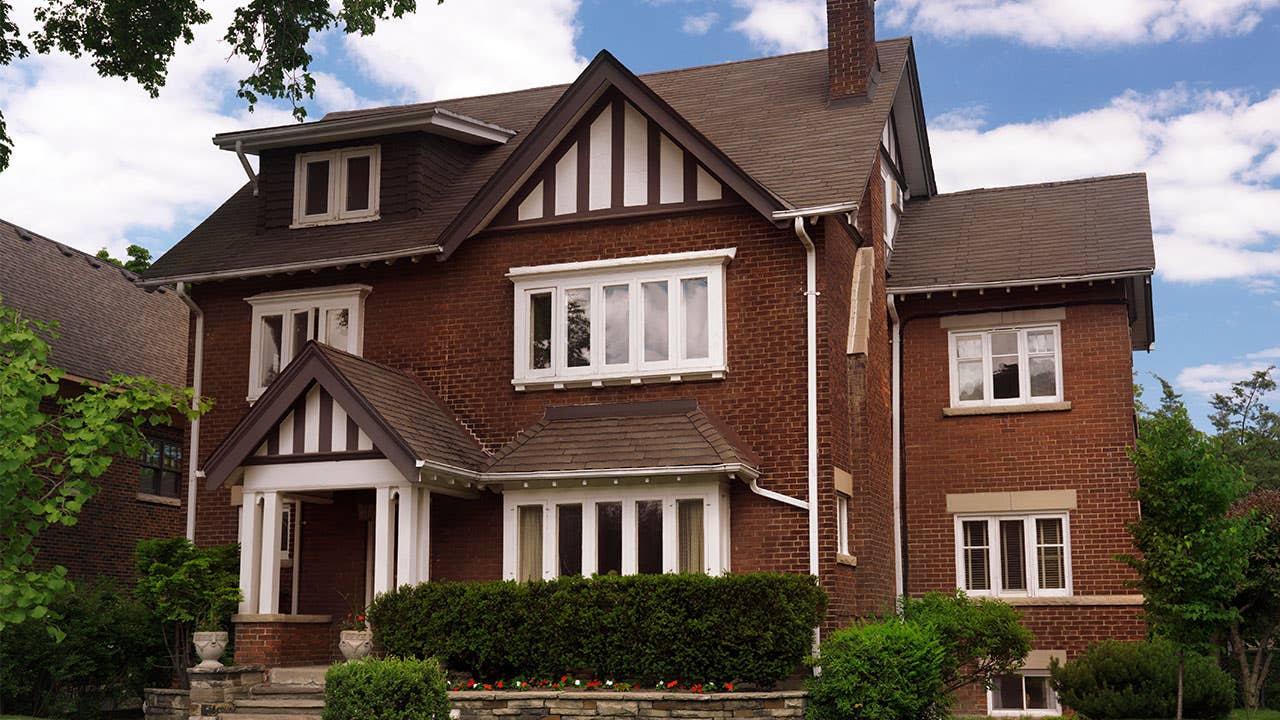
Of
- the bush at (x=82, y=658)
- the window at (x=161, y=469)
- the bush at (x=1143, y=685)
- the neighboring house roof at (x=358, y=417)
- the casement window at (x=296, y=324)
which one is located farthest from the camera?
the window at (x=161, y=469)

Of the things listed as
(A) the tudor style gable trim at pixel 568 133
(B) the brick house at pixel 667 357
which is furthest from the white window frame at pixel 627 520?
(A) the tudor style gable trim at pixel 568 133

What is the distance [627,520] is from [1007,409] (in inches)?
285

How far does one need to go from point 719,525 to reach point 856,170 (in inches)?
220

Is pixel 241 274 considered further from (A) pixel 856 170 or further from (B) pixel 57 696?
(A) pixel 856 170

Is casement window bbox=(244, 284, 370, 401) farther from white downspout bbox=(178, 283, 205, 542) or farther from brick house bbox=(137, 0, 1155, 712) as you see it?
white downspout bbox=(178, 283, 205, 542)

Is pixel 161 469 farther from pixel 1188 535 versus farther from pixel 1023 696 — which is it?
pixel 1188 535

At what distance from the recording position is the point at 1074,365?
69.2ft

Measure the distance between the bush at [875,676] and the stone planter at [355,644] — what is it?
599cm

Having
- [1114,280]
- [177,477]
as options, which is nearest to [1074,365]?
[1114,280]

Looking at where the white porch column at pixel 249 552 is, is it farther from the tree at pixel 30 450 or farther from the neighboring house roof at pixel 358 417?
the tree at pixel 30 450

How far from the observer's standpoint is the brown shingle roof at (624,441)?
57.8 feet

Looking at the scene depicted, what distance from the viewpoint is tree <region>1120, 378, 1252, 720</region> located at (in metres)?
17.0

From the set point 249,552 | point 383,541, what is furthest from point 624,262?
point 249,552

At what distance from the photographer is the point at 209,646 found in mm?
17766
